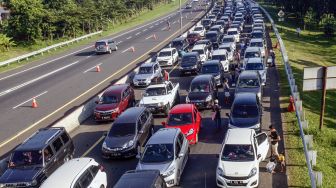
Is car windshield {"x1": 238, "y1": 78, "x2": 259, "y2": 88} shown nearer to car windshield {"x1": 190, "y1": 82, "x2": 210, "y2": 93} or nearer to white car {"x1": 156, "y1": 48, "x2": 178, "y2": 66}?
car windshield {"x1": 190, "y1": 82, "x2": 210, "y2": 93}

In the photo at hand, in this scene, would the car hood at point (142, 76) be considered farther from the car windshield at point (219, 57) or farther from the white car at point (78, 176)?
the white car at point (78, 176)

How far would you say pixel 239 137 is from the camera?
16969mm

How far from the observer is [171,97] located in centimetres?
2614

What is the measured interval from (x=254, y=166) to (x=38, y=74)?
101 feet

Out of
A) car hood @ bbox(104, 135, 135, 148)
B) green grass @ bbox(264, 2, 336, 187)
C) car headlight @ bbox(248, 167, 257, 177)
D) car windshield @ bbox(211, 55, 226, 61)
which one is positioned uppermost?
car windshield @ bbox(211, 55, 226, 61)

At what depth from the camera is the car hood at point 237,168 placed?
15.0m

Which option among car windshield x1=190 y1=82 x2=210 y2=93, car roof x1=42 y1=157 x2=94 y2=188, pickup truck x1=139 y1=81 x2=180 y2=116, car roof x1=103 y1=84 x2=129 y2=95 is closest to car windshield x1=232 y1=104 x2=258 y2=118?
car windshield x1=190 y1=82 x2=210 y2=93

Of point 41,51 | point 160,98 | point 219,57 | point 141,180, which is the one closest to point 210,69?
point 219,57

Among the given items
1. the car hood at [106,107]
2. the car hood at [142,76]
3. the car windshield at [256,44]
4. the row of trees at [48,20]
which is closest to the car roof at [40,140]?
the car hood at [106,107]

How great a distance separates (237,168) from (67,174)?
5.92m

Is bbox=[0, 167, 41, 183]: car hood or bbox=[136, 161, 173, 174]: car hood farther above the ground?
bbox=[136, 161, 173, 174]: car hood

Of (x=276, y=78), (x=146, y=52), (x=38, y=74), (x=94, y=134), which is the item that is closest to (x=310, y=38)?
(x=146, y=52)

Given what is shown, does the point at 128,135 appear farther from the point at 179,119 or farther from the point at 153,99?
the point at 153,99

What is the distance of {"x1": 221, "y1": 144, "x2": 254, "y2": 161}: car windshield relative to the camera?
52.2ft
